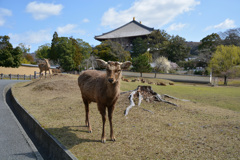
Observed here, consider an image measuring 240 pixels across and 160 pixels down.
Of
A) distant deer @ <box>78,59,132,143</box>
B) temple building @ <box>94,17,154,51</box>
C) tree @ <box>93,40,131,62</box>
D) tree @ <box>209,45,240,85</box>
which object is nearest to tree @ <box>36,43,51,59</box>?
temple building @ <box>94,17,154,51</box>

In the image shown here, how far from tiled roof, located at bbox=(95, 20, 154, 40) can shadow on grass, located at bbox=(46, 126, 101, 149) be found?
1759 inches

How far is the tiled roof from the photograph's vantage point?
1951 inches

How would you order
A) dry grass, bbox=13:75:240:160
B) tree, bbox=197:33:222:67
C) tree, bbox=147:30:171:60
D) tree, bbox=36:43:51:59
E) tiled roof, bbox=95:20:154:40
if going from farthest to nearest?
1. tree, bbox=36:43:51:59
2. tiled roof, bbox=95:20:154:40
3. tree, bbox=147:30:171:60
4. tree, bbox=197:33:222:67
5. dry grass, bbox=13:75:240:160

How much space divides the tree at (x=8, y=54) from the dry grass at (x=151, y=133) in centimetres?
3041

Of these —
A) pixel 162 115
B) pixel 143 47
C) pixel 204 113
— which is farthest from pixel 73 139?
pixel 143 47

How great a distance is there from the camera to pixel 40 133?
5.85 metres

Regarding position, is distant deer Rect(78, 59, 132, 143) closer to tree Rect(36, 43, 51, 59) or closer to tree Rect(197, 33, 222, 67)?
tree Rect(197, 33, 222, 67)

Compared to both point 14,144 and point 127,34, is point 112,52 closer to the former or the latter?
point 127,34

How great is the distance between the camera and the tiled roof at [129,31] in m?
49.5

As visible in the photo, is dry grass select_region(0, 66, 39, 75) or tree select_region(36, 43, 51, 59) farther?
tree select_region(36, 43, 51, 59)

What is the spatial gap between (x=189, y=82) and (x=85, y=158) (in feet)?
110

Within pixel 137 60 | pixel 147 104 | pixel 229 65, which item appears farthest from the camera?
pixel 137 60

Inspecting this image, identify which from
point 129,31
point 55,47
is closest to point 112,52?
point 55,47

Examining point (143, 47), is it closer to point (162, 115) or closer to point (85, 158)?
point (162, 115)
